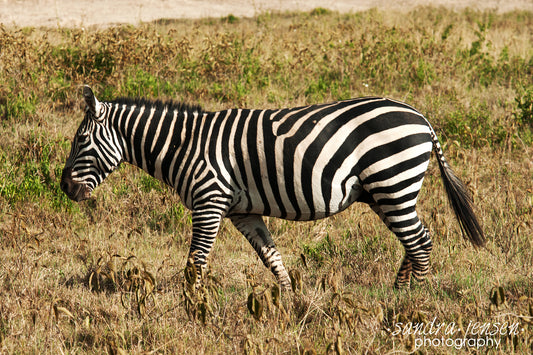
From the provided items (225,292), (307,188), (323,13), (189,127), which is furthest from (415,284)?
(323,13)

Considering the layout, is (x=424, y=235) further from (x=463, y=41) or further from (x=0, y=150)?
(x=463, y=41)

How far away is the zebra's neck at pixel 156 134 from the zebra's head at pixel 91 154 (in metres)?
0.08

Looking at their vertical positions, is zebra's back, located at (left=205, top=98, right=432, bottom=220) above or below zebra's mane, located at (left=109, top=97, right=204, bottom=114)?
below

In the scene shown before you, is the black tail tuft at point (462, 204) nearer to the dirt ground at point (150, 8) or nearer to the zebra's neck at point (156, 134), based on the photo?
the zebra's neck at point (156, 134)

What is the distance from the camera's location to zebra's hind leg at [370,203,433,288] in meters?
4.92

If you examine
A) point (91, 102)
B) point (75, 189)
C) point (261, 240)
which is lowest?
point (261, 240)

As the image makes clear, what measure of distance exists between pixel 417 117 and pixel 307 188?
1.06m

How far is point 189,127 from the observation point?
516cm

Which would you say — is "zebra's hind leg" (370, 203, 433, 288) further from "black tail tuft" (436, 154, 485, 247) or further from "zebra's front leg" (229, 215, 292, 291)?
"zebra's front leg" (229, 215, 292, 291)

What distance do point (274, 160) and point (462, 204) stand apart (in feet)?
5.66

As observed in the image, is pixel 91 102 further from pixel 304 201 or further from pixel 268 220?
pixel 268 220

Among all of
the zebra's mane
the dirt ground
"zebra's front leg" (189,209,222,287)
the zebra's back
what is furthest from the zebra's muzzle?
the dirt ground

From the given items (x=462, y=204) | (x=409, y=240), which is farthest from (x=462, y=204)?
(x=409, y=240)

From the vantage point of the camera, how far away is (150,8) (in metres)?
15.0
